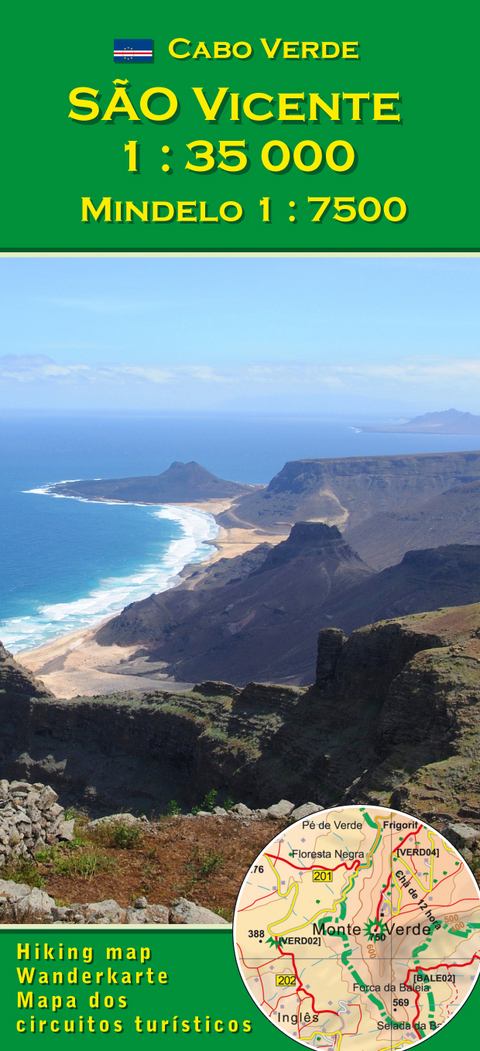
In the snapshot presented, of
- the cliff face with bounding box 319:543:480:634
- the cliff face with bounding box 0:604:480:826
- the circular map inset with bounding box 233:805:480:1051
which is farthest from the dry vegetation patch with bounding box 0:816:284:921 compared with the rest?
the cliff face with bounding box 319:543:480:634

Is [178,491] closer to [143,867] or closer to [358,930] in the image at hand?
[143,867]

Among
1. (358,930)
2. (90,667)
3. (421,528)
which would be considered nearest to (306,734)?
(358,930)

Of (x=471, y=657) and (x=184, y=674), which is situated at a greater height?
(x=471, y=657)

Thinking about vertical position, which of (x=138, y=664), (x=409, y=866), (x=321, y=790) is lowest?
(x=138, y=664)

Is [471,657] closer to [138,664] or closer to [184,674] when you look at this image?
[184,674]

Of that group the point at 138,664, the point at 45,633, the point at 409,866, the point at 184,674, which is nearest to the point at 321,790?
the point at 409,866
